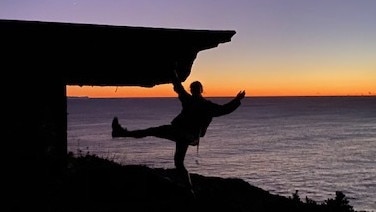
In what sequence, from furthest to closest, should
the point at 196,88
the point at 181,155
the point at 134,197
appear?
the point at 134,197 < the point at 181,155 < the point at 196,88

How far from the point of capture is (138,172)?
35.0ft

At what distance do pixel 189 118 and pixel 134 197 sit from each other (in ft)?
6.80

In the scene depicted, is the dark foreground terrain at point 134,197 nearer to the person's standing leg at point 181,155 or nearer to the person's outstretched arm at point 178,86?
the person's standing leg at point 181,155

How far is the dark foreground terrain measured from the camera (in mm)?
8625

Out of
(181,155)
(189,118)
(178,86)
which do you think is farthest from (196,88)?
(181,155)

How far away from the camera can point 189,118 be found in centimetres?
874

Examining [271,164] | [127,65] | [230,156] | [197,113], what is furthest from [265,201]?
[230,156]

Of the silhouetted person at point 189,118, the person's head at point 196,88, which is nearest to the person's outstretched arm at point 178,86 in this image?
the silhouetted person at point 189,118

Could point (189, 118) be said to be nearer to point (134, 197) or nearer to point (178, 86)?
point (178, 86)

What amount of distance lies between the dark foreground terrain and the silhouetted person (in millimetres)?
1397

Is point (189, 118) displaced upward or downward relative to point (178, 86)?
downward

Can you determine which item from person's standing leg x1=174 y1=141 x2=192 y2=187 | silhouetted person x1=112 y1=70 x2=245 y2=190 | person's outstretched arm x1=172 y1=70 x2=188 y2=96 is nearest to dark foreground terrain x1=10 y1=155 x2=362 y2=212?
person's standing leg x1=174 y1=141 x2=192 y2=187

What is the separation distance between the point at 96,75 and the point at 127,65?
0.65 metres

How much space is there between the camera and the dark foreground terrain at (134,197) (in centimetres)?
862
